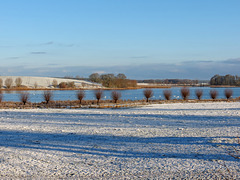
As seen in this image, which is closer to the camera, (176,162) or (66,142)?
(176,162)

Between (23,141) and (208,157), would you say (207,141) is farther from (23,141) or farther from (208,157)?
(23,141)

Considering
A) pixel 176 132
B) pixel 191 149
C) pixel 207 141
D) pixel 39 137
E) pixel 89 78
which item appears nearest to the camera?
pixel 191 149

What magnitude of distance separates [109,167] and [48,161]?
136 centimetres

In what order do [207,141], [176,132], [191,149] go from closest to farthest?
[191,149]
[207,141]
[176,132]

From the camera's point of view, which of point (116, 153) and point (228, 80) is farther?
point (228, 80)

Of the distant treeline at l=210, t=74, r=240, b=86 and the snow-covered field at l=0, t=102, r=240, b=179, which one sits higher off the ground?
the distant treeline at l=210, t=74, r=240, b=86

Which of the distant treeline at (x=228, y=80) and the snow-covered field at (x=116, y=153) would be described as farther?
the distant treeline at (x=228, y=80)

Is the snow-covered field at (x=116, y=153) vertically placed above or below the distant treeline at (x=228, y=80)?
below

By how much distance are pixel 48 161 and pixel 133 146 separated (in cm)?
230

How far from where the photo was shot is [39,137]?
920 cm

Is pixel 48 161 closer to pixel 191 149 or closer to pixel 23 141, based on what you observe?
pixel 23 141

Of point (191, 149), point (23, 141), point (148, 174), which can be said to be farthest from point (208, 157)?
point (23, 141)

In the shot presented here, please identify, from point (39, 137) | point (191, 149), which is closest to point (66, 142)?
point (39, 137)

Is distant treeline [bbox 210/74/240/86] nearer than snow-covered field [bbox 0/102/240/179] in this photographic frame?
No
